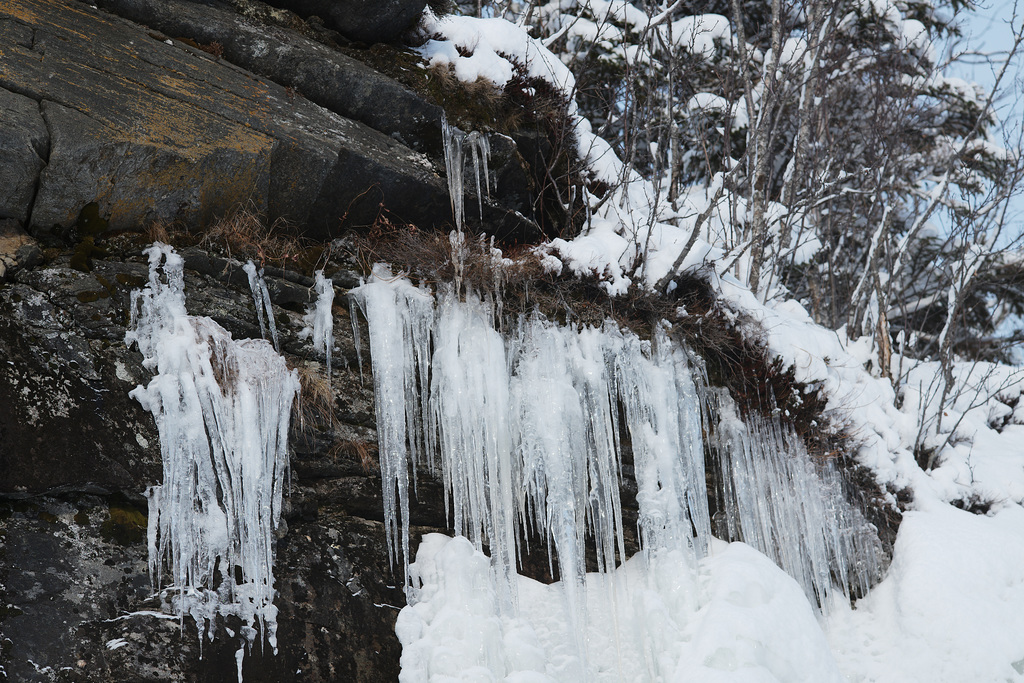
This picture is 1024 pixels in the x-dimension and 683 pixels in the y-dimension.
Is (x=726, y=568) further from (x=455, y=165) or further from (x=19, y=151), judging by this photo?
(x=19, y=151)

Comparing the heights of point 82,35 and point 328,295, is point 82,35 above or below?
above

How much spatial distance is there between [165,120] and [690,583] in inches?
168

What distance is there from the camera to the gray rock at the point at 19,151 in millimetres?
3744

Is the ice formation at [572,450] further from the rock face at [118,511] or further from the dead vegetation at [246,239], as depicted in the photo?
the dead vegetation at [246,239]

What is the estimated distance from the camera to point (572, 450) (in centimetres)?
475

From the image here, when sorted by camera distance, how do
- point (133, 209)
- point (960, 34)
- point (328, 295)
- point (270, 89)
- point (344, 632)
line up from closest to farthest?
point (344, 632) → point (133, 209) → point (328, 295) → point (270, 89) → point (960, 34)

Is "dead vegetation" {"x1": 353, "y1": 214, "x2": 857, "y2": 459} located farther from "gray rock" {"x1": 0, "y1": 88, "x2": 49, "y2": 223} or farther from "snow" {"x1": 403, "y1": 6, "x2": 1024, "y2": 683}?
"gray rock" {"x1": 0, "y1": 88, "x2": 49, "y2": 223}

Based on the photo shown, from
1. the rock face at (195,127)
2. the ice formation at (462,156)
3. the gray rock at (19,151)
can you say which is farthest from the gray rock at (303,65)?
the gray rock at (19,151)

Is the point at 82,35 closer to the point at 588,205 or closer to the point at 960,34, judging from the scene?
the point at 588,205

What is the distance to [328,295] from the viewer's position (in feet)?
14.8

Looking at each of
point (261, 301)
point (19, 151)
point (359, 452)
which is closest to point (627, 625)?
point (359, 452)

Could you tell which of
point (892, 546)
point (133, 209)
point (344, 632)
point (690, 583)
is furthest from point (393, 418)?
point (892, 546)

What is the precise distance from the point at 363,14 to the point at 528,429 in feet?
11.1

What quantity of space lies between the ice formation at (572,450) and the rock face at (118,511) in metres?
0.30
